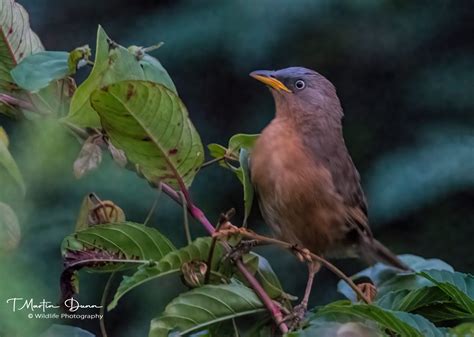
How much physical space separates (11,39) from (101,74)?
0.77ft

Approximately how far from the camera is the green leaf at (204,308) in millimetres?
1192

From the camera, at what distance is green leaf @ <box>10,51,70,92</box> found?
1253 millimetres

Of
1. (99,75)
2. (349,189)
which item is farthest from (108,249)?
(349,189)

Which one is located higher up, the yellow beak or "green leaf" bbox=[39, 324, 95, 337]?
the yellow beak

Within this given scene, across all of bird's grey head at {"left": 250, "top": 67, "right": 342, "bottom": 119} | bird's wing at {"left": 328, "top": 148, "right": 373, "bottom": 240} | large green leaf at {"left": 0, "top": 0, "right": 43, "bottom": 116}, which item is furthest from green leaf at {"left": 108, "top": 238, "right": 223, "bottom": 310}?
bird's grey head at {"left": 250, "top": 67, "right": 342, "bottom": 119}

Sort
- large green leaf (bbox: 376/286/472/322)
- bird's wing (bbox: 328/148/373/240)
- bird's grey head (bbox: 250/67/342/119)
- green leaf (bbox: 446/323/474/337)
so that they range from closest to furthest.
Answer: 1. green leaf (bbox: 446/323/474/337)
2. large green leaf (bbox: 376/286/472/322)
3. bird's wing (bbox: 328/148/373/240)
4. bird's grey head (bbox: 250/67/342/119)

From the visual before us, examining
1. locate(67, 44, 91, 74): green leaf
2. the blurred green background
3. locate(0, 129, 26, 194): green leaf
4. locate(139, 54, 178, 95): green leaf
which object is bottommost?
the blurred green background

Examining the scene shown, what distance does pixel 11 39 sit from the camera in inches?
54.5

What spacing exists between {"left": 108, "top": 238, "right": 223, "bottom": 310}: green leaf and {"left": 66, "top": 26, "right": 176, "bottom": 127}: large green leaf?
8.6 inches

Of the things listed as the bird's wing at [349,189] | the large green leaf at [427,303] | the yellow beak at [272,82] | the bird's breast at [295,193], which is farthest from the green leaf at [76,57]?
the yellow beak at [272,82]

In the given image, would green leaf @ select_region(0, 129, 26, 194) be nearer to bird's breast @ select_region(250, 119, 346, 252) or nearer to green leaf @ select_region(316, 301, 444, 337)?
green leaf @ select_region(316, 301, 444, 337)

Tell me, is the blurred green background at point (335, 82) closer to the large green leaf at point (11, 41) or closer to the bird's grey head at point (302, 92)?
the bird's grey head at point (302, 92)

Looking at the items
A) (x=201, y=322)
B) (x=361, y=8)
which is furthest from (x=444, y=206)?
(x=201, y=322)

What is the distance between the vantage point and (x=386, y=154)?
10.9ft
